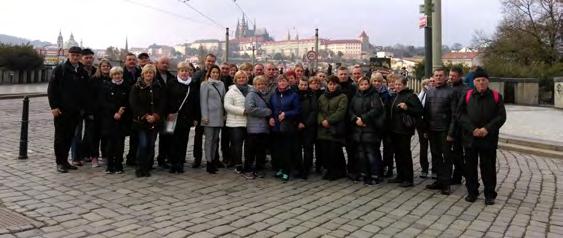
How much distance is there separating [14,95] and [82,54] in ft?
54.1

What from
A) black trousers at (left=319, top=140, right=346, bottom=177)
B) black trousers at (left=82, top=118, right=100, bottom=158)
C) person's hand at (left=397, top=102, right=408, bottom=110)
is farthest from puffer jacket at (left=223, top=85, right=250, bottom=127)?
person's hand at (left=397, top=102, right=408, bottom=110)

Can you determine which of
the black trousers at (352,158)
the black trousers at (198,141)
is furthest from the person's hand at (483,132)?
the black trousers at (198,141)

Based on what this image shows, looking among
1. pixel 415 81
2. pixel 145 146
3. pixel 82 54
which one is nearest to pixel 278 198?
pixel 145 146

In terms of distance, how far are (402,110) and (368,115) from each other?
50 cm

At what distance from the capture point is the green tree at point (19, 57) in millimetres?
30094

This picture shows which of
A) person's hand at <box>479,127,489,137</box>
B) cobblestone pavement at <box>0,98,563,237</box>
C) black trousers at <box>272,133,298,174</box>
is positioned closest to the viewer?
cobblestone pavement at <box>0,98,563,237</box>

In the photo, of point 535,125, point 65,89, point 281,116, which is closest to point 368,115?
point 281,116

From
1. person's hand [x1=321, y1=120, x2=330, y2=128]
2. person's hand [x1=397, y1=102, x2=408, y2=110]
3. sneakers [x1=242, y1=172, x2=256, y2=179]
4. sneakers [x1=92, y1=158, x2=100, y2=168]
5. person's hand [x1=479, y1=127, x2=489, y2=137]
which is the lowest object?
sneakers [x1=242, y1=172, x2=256, y2=179]

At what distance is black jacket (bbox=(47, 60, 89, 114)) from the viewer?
7.71m

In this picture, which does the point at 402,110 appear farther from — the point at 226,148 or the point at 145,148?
the point at 145,148

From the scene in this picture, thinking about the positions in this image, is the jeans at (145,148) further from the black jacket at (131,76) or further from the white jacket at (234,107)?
the white jacket at (234,107)

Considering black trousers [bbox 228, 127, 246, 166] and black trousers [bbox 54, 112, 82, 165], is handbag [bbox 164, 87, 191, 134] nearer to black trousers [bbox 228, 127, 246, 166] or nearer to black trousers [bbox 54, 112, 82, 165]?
black trousers [bbox 228, 127, 246, 166]

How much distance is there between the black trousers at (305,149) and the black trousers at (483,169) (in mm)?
2339

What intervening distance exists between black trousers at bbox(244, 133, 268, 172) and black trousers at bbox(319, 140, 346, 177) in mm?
951
